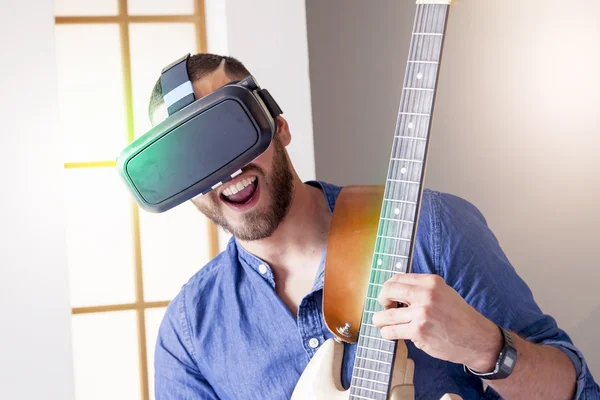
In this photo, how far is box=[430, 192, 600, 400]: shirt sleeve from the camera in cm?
119

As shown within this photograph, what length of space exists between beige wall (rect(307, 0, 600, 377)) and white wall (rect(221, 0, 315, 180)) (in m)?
0.71

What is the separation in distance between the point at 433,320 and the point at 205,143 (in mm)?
428

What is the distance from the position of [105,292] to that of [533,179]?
Answer: 1734mm

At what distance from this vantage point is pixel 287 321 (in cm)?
137

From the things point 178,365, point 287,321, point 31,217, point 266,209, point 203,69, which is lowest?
point 178,365

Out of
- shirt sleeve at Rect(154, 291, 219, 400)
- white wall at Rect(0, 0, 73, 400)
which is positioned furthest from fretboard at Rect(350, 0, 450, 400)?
white wall at Rect(0, 0, 73, 400)

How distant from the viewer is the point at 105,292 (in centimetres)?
241

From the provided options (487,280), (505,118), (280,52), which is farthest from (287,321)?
(505,118)

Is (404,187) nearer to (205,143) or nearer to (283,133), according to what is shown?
(205,143)

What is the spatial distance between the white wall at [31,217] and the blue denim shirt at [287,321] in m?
0.85

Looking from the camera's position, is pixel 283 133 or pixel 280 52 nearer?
pixel 283 133

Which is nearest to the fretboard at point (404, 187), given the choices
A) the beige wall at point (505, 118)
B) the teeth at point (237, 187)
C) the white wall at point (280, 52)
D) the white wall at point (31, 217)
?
the teeth at point (237, 187)

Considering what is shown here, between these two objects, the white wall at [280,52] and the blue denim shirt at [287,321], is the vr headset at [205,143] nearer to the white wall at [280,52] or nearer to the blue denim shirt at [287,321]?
the blue denim shirt at [287,321]

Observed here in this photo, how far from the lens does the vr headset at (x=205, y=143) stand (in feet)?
3.71
